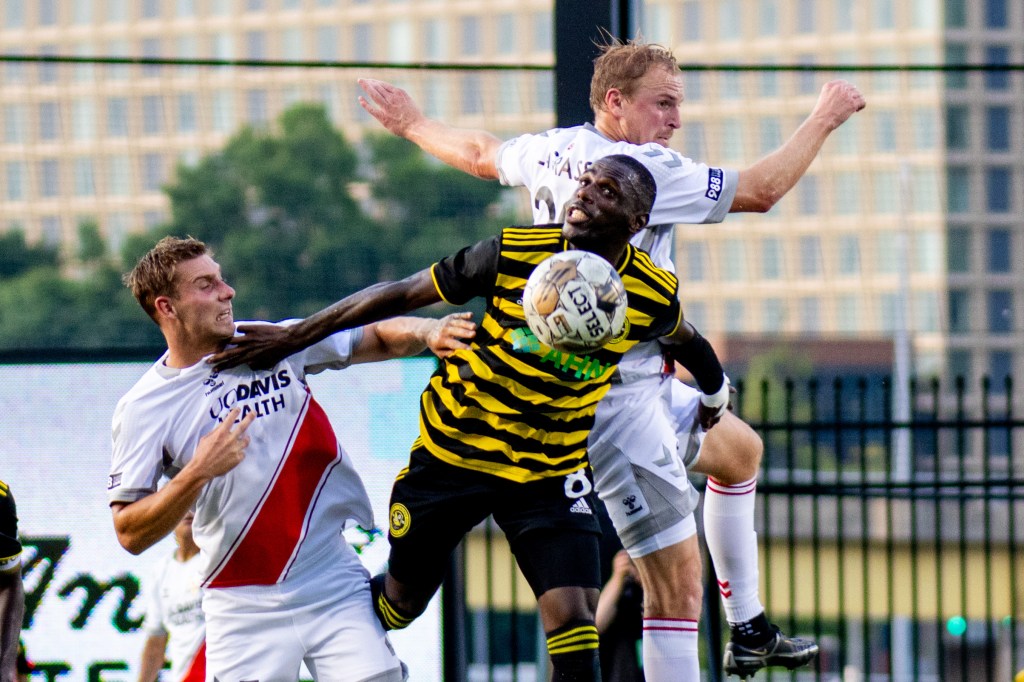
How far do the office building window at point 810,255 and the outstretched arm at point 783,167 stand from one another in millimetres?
55297

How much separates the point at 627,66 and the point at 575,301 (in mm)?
1224

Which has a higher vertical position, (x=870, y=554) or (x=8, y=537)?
(x=8, y=537)

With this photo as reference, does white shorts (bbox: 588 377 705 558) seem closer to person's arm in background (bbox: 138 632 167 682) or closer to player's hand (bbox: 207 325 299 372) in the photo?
player's hand (bbox: 207 325 299 372)

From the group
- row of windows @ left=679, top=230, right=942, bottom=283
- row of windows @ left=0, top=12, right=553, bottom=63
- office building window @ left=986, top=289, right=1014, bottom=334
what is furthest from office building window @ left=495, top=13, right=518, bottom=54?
office building window @ left=986, top=289, right=1014, bottom=334

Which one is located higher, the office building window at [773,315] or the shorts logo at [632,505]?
the shorts logo at [632,505]

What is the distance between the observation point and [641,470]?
17.2ft

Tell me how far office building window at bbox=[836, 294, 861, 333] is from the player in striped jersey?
167ft

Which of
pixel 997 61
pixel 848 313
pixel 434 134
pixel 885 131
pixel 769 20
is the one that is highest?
pixel 769 20

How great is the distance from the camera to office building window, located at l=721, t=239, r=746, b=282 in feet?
196

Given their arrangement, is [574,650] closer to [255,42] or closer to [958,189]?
[958,189]

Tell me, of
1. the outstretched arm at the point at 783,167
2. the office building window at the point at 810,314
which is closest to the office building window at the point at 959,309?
the office building window at the point at 810,314

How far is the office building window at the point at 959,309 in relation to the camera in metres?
53.7

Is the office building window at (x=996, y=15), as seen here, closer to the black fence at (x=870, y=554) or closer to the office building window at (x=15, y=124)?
the black fence at (x=870, y=554)

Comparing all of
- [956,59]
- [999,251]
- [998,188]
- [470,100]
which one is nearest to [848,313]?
[999,251]
